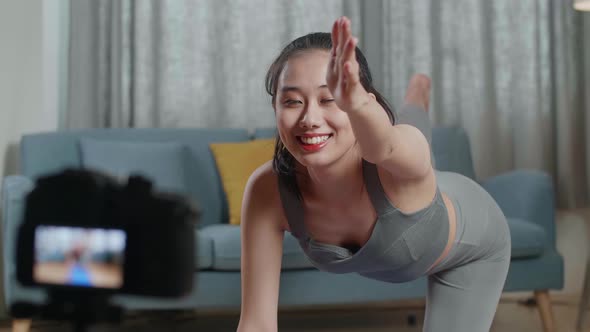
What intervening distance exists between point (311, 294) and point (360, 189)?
1587 millimetres

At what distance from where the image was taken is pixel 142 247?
10.7 inches

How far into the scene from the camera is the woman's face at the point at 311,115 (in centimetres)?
110

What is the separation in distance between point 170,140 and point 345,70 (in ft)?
8.94

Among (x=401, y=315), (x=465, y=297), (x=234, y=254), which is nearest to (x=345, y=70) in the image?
(x=465, y=297)

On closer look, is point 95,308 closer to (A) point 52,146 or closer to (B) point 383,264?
(B) point 383,264

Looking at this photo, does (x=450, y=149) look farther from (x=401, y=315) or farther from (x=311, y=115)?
(x=311, y=115)

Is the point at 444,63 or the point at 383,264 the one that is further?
the point at 444,63

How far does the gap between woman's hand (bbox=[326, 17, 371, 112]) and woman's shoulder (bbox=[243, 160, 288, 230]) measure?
544 mm

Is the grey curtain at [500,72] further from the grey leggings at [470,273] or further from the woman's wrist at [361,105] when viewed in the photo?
the woman's wrist at [361,105]

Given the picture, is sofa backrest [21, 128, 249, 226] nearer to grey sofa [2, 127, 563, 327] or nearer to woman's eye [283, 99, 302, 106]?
grey sofa [2, 127, 563, 327]

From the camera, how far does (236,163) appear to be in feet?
11.0

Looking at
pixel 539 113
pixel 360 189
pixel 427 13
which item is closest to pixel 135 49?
pixel 427 13

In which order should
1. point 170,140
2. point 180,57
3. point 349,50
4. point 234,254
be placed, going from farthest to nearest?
point 180,57, point 170,140, point 234,254, point 349,50

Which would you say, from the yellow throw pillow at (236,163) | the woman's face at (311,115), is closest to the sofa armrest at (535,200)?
the yellow throw pillow at (236,163)
